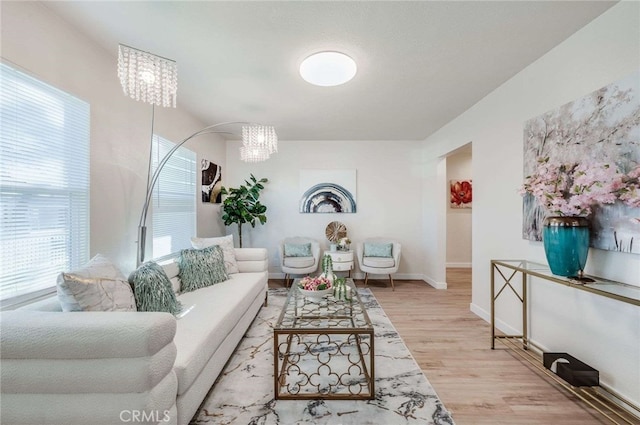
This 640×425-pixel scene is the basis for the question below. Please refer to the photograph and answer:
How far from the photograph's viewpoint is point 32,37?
5.18 ft

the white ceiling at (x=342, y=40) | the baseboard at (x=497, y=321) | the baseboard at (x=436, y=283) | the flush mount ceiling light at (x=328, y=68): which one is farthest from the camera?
the baseboard at (x=436, y=283)

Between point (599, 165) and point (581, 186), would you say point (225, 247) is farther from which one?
point (599, 165)

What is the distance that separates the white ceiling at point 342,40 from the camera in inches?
65.4

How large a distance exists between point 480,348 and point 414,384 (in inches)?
36.7

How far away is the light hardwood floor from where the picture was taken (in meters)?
1.59

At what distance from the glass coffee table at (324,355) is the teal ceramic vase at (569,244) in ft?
4.43

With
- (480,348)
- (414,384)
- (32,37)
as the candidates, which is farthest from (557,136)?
(32,37)

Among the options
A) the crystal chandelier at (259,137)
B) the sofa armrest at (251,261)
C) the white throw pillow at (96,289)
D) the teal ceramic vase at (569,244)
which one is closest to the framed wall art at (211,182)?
the sofa armrest at (251,261)

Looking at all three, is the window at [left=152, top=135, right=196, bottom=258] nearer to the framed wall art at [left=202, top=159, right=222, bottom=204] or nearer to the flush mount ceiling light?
the framed wall art at [left=202, top=159, right=222, bottom=204]

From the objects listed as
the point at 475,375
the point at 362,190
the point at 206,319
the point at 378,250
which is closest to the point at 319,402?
the point at 206,319

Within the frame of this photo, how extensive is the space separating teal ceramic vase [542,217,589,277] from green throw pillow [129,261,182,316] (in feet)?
8.90

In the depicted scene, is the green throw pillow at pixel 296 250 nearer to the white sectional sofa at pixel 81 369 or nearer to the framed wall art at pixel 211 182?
the framed wall art at pixel 211 182

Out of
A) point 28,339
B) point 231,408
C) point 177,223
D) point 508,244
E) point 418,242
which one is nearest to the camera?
point 28,339

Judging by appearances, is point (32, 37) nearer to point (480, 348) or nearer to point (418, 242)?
point (480, 348)
